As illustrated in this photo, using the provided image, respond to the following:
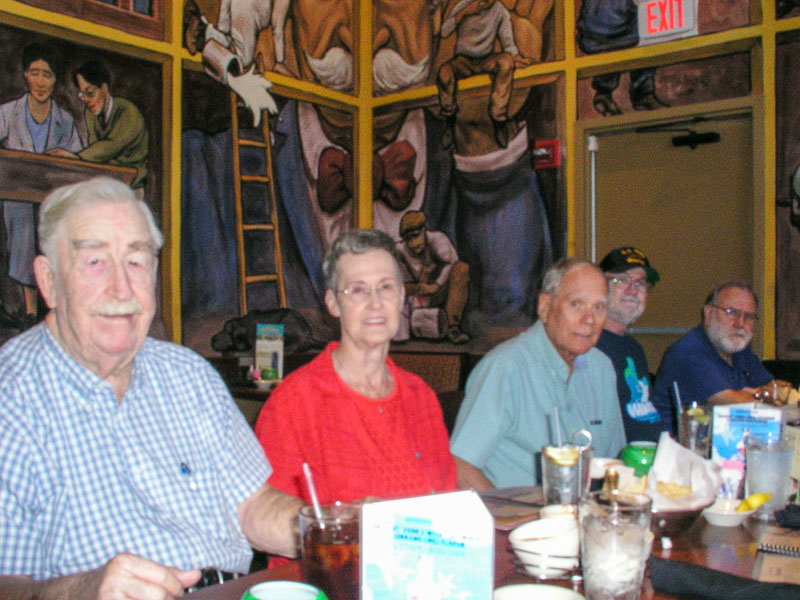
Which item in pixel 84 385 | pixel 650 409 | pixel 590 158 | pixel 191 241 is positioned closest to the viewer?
→ pixel 84 385

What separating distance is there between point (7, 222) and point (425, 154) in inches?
127

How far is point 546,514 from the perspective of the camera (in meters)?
1.44

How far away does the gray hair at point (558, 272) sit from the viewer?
2.62m

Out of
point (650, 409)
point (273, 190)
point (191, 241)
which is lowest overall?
point (650, 409)

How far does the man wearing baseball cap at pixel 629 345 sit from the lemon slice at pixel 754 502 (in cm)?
138

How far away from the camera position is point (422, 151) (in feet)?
20.7

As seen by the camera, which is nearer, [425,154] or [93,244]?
[93,244]

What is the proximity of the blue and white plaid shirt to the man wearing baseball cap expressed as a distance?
1884 millimetres

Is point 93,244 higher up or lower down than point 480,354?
higher up

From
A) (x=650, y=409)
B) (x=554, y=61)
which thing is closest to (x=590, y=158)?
(x=554, y=61)

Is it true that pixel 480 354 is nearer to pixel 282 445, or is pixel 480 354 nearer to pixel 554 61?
pixel 554 61

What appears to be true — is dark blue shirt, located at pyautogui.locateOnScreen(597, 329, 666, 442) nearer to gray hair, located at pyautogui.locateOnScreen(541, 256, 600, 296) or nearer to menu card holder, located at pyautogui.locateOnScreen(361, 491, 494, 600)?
gray hair, located at pyautogui.locateOnScreen(541, 256, 600, 296)

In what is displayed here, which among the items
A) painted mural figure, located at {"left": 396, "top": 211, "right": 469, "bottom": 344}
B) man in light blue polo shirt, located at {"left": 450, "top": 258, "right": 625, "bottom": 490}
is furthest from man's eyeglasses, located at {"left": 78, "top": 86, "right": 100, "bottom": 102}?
man in light blue polo shirt, located at {"left": 450, "top": 258, "right": 625, "bottom": 490}

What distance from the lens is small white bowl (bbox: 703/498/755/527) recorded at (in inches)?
63.1
